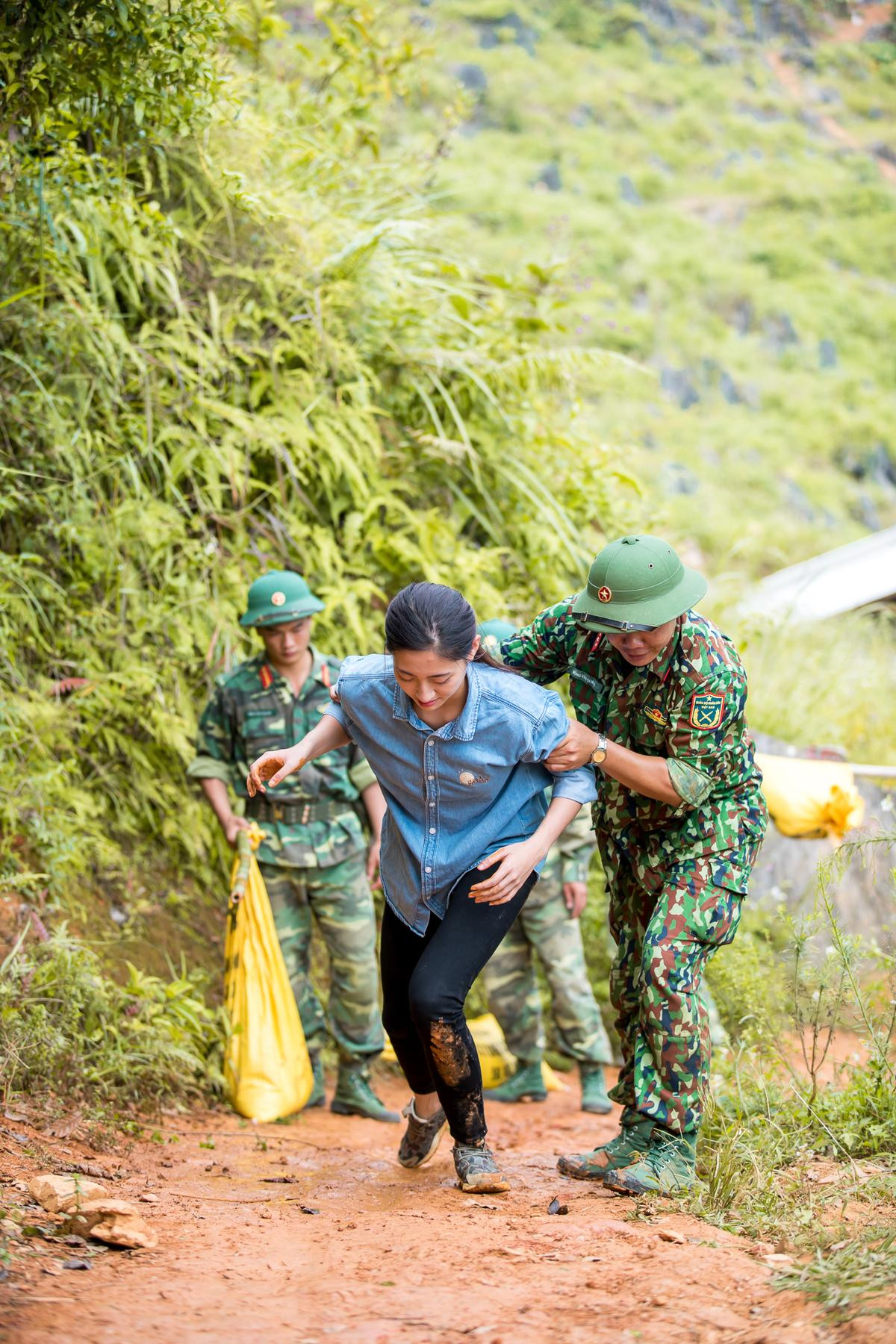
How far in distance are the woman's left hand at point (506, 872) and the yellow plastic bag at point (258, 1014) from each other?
1.79 metres

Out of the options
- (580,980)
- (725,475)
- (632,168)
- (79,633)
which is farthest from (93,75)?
(632,168)

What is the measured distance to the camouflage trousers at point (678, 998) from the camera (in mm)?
3453

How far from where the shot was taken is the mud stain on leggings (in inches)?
131

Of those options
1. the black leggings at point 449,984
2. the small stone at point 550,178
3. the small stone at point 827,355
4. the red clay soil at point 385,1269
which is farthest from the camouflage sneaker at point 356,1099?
the small stone at point 550,178

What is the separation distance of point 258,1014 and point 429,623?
242 centimetres

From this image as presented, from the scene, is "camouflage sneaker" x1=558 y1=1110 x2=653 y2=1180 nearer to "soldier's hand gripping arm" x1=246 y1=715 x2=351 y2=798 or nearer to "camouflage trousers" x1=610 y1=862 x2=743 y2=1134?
"camouflage trousers" x1=610 y1=862 x2=743 y2=1134

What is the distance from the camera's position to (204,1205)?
11.5ft

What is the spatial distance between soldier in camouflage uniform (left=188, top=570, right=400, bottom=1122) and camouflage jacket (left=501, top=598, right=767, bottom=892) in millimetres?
1465

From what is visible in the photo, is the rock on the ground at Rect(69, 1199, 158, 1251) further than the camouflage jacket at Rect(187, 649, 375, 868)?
No

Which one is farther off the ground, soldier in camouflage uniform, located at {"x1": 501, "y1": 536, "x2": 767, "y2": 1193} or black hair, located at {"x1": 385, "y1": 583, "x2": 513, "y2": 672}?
black hair, located at {"x1": 385, "y1": 583, "x2": 513, "y2": 672}

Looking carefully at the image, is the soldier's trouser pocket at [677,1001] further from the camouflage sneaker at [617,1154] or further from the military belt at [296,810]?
the military belt at [296,810]

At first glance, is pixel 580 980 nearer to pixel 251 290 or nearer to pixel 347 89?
pixel 251 290

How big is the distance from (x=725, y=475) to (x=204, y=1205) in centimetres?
1791

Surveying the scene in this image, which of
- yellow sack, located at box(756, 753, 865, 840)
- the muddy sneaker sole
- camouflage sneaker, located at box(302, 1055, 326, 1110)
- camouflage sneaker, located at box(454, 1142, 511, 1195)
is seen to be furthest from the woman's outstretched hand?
yellow sack, located at box(756, 753, 865, 840)
